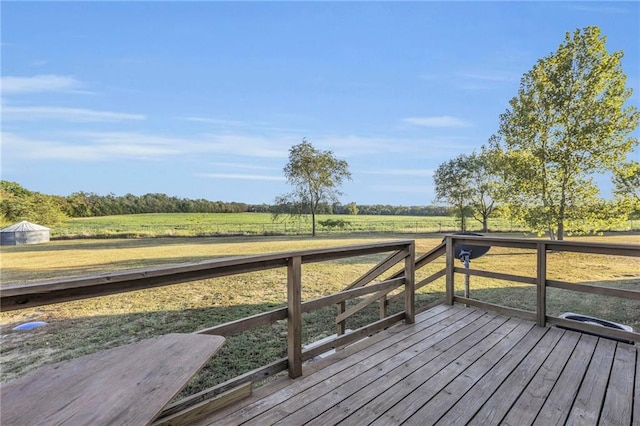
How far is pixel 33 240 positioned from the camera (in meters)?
24.3

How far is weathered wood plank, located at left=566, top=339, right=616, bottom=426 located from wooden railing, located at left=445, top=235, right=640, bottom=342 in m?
0.36

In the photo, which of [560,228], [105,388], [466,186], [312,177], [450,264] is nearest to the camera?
[105,388]

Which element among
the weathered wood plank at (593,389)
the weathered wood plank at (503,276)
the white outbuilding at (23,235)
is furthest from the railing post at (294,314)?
the white outbuilding at (23,235)

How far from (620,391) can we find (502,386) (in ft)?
2.50

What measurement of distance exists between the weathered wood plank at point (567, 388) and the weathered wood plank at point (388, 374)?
2.23ft

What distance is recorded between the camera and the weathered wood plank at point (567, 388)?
5.95ft

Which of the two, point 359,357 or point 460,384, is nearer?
point 460,384

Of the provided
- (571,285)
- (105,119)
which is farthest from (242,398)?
(105,119)

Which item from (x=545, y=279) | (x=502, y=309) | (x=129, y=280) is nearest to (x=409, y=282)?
A: (x=502, y=309)

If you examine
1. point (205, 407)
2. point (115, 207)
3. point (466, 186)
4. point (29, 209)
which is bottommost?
point (205, 407)

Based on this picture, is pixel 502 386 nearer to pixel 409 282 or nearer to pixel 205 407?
pixel 409 282

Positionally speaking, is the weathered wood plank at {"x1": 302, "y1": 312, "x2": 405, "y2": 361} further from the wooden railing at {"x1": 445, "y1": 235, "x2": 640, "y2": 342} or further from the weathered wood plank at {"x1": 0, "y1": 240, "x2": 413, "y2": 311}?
the wooden railing at {"x1": 445, "y1": 235, "x2": 640, "y2": 342}

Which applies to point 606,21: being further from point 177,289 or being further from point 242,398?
point 177,289

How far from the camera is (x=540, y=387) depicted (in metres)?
2.13
